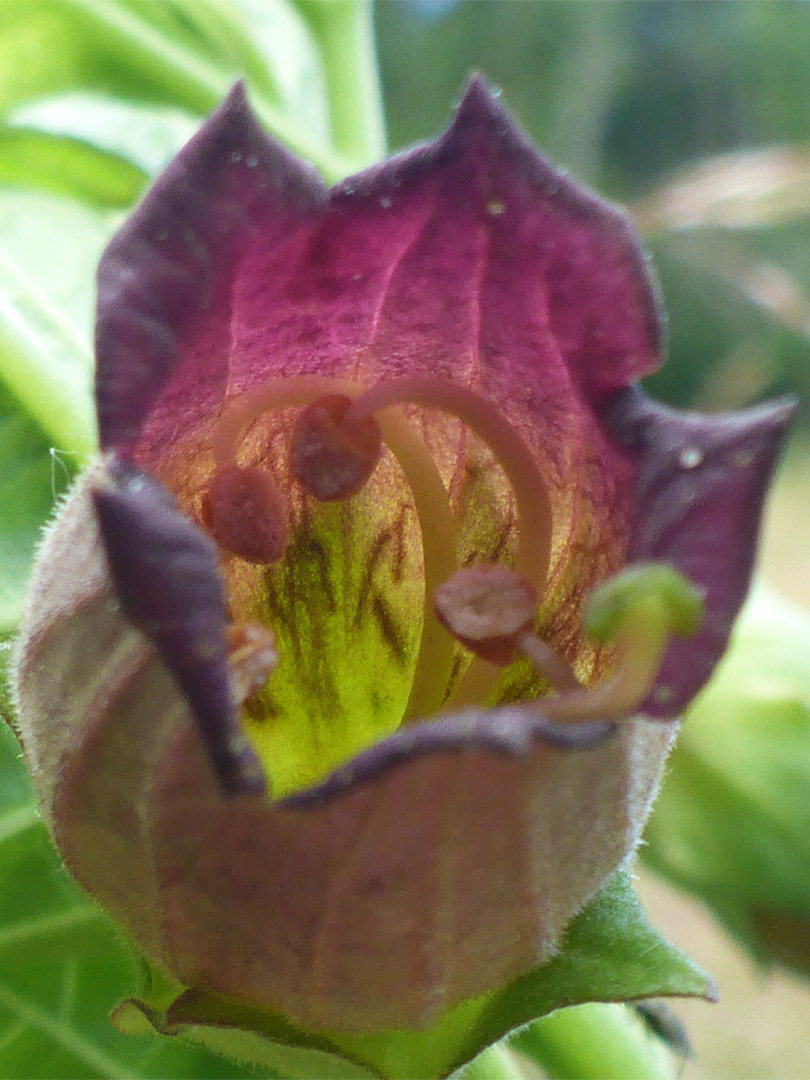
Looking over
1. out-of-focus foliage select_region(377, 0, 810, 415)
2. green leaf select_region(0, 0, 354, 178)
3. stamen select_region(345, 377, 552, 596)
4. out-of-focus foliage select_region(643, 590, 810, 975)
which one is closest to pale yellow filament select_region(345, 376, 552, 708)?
stamen select_region(345, 377, 552, 596)

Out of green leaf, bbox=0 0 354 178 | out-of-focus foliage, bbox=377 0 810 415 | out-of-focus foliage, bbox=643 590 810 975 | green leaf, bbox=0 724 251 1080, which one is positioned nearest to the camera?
green leaf, bbox=0 724 251 1080

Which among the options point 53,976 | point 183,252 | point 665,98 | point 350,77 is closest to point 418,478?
point 183,252

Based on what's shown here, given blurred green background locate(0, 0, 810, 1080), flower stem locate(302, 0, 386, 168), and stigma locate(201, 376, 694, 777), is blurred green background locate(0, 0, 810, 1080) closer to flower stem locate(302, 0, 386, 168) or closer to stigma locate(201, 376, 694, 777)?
flower stem locate(302, 0, 386, 168)

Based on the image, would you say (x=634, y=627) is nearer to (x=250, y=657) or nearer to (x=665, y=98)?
(x=250, y=657)

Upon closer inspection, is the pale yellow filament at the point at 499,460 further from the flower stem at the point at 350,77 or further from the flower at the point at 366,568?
the flower stem at the point at 350,77

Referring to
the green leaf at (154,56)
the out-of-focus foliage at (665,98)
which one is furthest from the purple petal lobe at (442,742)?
the out-of-focus foliage at (665,98)
